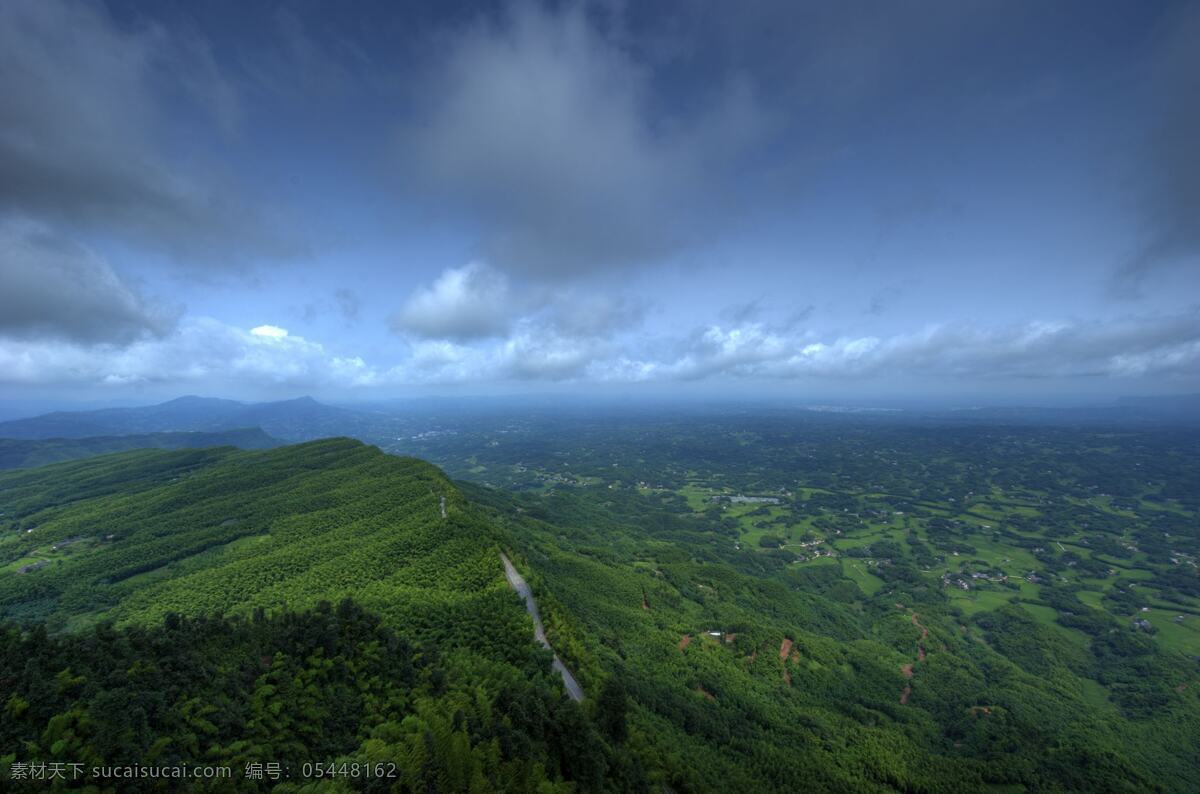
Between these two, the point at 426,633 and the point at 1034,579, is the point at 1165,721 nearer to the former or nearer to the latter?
the point at 1034,579

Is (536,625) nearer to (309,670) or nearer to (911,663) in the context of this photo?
(309,670)

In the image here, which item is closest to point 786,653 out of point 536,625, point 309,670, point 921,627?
point 536,625

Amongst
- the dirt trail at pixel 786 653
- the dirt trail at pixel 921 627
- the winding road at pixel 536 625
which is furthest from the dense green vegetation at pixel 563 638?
the winding road at pixel 536 625

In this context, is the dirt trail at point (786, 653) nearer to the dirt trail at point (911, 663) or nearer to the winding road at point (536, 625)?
the dirt trail at point (911, 663)

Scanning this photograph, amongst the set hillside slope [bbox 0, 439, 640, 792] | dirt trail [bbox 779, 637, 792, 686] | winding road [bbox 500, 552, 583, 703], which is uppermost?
hillside slope [bbox 0, 439, 640, 792]

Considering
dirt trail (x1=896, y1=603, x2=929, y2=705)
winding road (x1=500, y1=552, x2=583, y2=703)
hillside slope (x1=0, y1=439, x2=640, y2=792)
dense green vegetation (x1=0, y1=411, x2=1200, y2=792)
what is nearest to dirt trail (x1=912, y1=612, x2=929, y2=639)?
dirt trail (x1=896, y1=603, x2=929, y2=705)

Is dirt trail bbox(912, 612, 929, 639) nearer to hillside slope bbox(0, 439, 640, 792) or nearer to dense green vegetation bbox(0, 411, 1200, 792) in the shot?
dense green vegetation bbox(0, 411, 1200, 792)

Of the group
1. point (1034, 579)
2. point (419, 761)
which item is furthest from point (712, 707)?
point (1034, 579)
